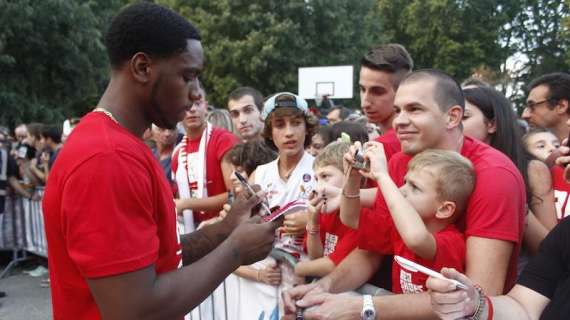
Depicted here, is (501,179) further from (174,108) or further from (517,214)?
(174,108)

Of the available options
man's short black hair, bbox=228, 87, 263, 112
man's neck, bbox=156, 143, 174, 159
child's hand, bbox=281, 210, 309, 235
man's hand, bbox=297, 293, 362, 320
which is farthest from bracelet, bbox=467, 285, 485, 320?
man's neck, bbox=156, 143, 174, 159

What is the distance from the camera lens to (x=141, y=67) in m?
1.85

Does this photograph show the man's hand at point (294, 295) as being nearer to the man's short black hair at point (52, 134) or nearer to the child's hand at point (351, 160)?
the child's hand at point (351, 160)

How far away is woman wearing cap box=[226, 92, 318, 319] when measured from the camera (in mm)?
3680

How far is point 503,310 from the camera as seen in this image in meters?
2.19

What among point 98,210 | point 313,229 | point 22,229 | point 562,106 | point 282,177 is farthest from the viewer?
point 22,229

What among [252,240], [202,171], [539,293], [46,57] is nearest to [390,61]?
[539,293]

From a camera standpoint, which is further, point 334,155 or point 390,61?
point 390,61

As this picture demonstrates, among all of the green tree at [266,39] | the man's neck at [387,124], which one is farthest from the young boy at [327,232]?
the green tree at [266,39]

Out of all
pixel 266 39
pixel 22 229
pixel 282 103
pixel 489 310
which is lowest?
pixel 22 229

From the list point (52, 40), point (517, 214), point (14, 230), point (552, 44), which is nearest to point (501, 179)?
point (517, 214)

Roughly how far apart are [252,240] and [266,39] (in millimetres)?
27073

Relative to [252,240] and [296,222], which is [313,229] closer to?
[296,222]

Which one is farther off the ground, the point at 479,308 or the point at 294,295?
the point at 479,308
